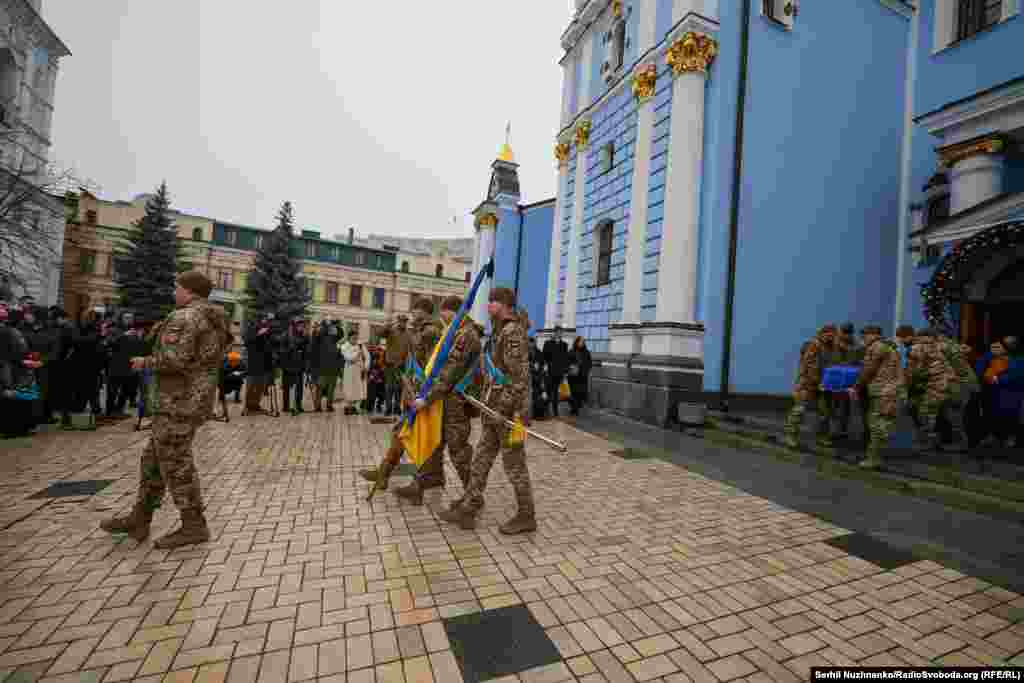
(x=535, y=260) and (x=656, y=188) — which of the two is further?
(x=535, y=260)

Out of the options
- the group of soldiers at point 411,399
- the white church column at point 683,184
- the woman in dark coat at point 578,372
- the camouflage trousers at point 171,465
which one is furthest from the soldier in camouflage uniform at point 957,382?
the camouflage trousers at point 171,465

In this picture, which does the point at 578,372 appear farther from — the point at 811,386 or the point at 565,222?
the point at 565,222

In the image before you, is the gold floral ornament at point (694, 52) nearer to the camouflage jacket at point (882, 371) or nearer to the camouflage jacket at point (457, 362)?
the camouflage jacket at point (882, 371)

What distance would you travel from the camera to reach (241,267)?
3919cm

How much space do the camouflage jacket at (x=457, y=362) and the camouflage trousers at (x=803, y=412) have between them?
5417 millimetres

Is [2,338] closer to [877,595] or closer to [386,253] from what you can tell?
[877,595]

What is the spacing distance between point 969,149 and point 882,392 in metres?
6.62

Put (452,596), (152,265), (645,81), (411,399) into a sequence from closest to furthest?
(452,596) < (411,399) < (645,81) < (152,265)

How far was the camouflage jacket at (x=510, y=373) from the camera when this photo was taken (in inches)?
147

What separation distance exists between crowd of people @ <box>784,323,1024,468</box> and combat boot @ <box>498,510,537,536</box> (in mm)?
4730

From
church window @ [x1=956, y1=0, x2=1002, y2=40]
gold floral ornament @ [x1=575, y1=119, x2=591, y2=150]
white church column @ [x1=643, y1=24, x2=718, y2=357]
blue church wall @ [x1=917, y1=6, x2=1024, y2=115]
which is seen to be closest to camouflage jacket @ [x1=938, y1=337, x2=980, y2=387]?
white church column @ [x1=643, y1=24, x2=718, y2=357]

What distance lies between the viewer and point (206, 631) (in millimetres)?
2314

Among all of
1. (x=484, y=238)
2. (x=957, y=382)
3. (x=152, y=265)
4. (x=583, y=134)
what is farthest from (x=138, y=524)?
(x=152, y=265)

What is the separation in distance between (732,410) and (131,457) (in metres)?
10.3
